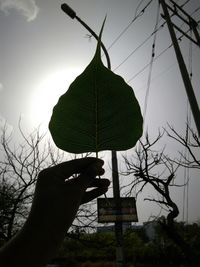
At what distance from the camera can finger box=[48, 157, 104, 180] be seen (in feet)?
2.16

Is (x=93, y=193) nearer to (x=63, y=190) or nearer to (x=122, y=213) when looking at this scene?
(x=63, y=190)

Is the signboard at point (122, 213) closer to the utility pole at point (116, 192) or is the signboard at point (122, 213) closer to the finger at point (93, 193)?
the utility pole at point (116, 192)

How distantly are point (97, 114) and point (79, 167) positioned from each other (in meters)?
0.16

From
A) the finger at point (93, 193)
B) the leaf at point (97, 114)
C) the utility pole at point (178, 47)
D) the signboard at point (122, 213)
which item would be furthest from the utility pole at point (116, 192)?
the leaf at point (97, 114)

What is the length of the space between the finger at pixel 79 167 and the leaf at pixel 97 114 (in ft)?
0.10

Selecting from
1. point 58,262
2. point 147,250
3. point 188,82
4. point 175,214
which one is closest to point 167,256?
point 147,250

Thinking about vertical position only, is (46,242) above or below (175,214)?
above

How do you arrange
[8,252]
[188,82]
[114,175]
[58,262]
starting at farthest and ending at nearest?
1. [58,262]
2. [114,175]
3. [188,82]
4. [8,252]

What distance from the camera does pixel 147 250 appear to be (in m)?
23.4

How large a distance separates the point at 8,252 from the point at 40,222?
0.08 m

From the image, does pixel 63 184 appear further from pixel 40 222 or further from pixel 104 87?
pixel 104 87

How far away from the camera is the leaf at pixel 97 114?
523mm

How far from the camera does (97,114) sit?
58cm

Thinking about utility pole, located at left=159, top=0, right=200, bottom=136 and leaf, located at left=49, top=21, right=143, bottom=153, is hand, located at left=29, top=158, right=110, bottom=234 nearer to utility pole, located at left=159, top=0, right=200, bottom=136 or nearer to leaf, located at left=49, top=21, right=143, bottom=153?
leaf, located at left=49, top=21, right=143, bottom=153
